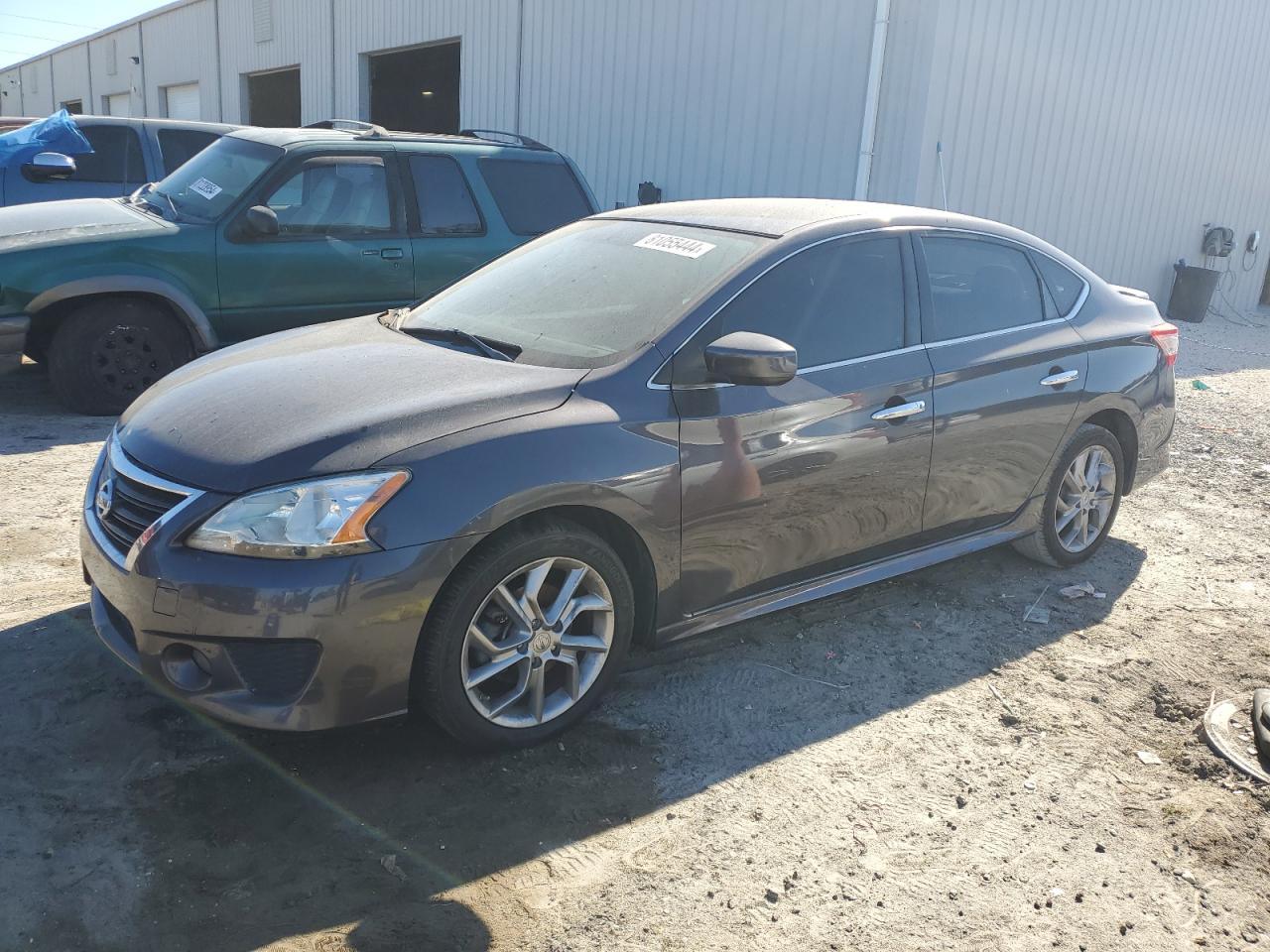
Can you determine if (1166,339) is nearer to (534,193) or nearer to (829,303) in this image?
(829,303)

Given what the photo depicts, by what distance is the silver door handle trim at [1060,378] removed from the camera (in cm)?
459

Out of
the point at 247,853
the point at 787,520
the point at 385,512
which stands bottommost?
the point at 247,853

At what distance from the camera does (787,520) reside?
372 cm

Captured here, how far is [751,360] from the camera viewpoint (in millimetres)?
3357

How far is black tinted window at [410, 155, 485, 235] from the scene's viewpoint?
725 cm

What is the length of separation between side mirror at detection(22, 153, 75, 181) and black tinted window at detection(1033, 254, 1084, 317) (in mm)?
7328

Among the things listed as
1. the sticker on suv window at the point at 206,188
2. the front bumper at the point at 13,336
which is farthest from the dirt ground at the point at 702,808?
the sticker on suv window at the point at 206,188

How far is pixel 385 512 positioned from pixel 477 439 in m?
0.35

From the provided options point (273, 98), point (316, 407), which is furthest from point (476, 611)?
point (273, 98)

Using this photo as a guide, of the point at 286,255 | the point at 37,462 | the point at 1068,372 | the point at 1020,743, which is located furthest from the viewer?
the point at 286,255

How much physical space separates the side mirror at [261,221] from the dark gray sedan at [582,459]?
8.99ft

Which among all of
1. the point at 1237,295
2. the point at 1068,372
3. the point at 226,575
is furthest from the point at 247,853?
the point at 1237,295

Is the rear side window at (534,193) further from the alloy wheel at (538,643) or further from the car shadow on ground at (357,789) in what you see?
the alloy wheel at (538,643)

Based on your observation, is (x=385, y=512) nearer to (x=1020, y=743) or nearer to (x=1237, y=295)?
(x=1020, y=743)
